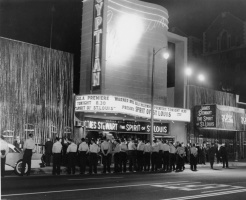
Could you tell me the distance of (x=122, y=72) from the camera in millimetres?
27703

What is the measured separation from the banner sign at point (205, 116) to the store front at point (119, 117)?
8.65ft

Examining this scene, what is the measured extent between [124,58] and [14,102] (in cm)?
918

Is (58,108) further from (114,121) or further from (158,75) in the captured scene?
(158,75)

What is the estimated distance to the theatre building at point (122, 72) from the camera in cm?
2536

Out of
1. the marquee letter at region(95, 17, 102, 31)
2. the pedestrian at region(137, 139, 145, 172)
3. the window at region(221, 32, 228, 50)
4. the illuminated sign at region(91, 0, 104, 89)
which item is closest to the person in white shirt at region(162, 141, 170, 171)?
the pedestrian at region(137, 139, 145, 172)

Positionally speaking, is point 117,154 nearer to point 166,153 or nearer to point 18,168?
point 166,153

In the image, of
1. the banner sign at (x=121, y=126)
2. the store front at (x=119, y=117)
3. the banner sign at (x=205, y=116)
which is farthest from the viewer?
the banner sign at (x=205, y=116)

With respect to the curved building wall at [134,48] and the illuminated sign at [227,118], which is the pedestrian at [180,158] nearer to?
the curved building wall at [134,48]

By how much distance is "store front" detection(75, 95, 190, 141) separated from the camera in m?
23.7

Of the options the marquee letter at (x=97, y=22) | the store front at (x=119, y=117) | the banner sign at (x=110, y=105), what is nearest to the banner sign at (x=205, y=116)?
the store front at (x=119, y=117)

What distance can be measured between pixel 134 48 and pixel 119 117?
5504mm

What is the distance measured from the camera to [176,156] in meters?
22.9

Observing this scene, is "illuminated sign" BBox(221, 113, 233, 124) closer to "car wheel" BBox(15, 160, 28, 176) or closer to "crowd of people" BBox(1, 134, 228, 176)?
"crowd of people" BBox(1, 134, 228, 176)

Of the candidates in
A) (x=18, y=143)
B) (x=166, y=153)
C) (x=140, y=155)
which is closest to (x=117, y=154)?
(x=140, y=155)
